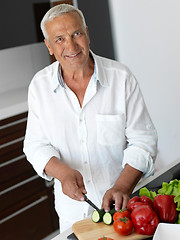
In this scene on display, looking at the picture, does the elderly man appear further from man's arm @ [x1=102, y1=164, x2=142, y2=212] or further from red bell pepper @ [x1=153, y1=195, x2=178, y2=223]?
red bell pepper @ [x1=153, y1=195, x2=178, y2=223]

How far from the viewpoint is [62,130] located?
1731 millimetres

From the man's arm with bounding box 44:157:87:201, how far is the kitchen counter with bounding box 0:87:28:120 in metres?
1.26

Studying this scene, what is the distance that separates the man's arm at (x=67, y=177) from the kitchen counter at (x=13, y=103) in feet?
4.13

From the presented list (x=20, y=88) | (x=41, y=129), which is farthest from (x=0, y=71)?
(x=41, y=129)

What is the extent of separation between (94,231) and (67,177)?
11.9 inches

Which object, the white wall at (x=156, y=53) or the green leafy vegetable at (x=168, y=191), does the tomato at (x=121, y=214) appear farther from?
the white wall at (x=156, y=53)

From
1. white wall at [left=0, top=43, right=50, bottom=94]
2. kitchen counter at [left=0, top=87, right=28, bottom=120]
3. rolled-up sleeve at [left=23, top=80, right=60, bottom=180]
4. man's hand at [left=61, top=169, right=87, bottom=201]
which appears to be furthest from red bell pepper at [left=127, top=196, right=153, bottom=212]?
white wall at [left=0, top=43, right=50, bottom=94]

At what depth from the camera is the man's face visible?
1.58m

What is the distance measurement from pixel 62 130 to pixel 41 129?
0.34ft

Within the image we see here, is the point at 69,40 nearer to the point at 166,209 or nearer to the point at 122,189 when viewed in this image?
the point at 122,189

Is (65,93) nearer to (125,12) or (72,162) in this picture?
(72,162)

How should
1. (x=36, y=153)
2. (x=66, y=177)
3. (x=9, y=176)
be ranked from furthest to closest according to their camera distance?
(x=9, y=176), (x=36, y=153), (x=66, y=177)

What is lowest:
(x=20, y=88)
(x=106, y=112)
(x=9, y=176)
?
(x=9, y=176)

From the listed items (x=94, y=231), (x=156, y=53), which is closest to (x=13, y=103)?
(x=156, y=53)
